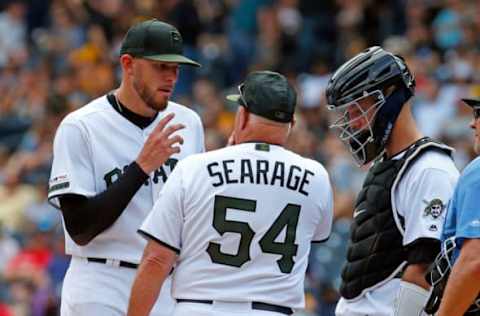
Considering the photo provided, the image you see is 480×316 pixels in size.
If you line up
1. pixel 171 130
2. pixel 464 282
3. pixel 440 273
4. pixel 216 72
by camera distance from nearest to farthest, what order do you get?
pixel 464 282, pixel 440 273, pixel 171 130, pixel 216 72

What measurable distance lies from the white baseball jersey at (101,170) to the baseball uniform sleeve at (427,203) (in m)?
1.45

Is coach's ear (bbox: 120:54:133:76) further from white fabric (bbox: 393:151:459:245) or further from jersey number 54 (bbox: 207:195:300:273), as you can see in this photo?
white fabric (bbox: 393:151:459:245)

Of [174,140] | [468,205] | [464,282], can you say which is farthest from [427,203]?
[174,140]

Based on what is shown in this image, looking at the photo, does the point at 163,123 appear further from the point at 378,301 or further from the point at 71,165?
the point at 378,301

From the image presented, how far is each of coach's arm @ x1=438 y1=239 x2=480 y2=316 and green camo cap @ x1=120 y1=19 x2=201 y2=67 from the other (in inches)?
81.5

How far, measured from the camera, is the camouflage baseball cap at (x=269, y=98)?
5.49 m

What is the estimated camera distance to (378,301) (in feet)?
18.2

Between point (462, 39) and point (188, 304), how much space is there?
8.87 meters

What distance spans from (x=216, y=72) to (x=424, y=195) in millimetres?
10659

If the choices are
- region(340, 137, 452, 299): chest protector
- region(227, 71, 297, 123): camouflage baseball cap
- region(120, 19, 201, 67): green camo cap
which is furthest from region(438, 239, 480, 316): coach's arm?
region(120, 19, 201, 67): green camo cap

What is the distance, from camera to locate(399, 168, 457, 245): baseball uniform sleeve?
5266mm

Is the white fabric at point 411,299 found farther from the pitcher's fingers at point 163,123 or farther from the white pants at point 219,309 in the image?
the pitcher's fingers at point 163,123

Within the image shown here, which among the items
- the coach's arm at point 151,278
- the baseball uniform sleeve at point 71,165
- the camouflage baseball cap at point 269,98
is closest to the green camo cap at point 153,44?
the baseball uniform sleeve at point 71,165

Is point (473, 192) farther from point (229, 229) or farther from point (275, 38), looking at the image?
point (275, 38)
